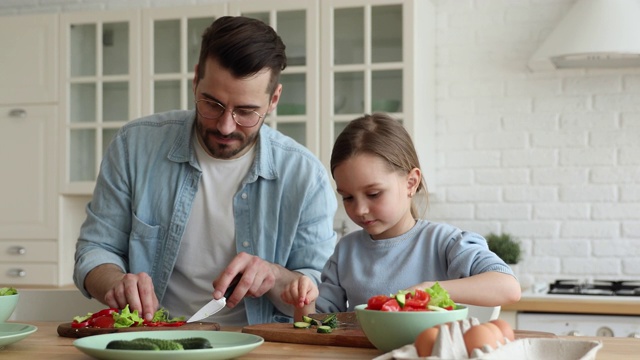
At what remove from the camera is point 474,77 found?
14.0 ft

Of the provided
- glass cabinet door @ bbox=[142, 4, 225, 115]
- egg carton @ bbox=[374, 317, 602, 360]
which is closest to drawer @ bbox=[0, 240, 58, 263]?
glass cabinet door @ bbox=[142, 4, 225, 115]

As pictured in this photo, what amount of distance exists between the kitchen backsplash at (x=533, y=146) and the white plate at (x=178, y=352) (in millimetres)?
2780

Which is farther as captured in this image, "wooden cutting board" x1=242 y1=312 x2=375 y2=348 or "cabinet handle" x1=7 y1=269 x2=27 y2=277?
"cabinet handle" x1=7 y1=269 x2=27 y2=277

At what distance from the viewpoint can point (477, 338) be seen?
4.00ft

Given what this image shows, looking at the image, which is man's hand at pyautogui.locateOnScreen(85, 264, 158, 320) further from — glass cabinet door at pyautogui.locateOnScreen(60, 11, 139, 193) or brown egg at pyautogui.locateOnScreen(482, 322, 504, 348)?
glass cabinet door at pyautogui.locateOnScreen(60, 11, 139, 193)

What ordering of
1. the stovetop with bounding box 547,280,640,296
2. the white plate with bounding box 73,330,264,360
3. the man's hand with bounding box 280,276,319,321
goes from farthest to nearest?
the stovetop with bounding box 547,280,640,296
the man's hand with bounding box 280,276,319,321
the white plate with bounding box 73,330,264,360

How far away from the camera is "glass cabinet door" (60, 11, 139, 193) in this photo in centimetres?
443

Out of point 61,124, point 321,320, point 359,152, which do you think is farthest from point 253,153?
point 61,124

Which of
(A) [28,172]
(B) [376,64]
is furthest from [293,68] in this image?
(A) [28,172]

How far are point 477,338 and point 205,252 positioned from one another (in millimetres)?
1146

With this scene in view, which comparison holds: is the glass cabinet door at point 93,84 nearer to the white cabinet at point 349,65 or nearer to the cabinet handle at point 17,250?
the cabinet handle at point 17,250

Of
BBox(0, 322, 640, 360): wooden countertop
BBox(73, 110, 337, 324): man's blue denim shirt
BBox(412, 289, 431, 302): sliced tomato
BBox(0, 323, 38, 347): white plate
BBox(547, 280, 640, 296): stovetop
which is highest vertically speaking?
BBox(73, 110, 337, 324): man's blue denim shirt

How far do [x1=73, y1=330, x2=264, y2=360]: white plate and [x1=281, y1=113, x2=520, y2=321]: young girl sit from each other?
0.42 meters

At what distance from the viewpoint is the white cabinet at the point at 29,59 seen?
4.51m
